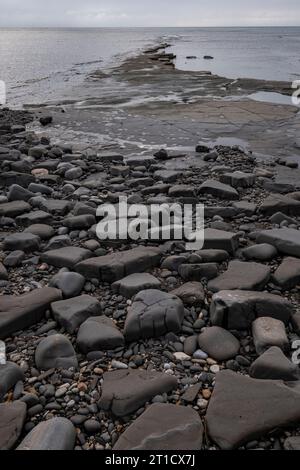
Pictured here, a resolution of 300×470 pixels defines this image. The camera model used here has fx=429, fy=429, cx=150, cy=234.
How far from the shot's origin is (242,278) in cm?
348

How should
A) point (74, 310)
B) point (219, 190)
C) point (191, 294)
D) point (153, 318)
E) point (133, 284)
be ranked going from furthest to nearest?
point (219, 190), point (133, 284), point (191, 294), point (74, 310), point (153, 318)

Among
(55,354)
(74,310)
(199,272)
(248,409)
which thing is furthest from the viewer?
(199,272)

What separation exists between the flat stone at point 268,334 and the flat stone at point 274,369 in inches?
7.3

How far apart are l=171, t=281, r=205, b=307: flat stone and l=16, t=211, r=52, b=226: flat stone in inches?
82.6

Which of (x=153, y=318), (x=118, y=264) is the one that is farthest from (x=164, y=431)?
(x=118, y=264)

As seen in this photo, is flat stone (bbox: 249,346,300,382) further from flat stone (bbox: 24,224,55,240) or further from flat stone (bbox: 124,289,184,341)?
flat stone (bbox: 24,224,55,240)

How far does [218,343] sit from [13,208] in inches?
128

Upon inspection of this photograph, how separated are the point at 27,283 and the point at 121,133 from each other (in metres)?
7.02

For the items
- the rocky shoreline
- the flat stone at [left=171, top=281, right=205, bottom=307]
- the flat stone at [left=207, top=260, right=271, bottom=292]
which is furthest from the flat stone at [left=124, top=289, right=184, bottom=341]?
the flat stone at [left=207, top=260, right=271, bottom=292]

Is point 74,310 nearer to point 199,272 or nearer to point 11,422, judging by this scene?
point 11,422

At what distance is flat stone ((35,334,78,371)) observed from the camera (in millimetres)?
2635

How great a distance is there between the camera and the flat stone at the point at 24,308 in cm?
296

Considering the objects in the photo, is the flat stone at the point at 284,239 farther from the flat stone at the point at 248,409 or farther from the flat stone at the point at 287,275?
the flat stone at the point at 248,409
